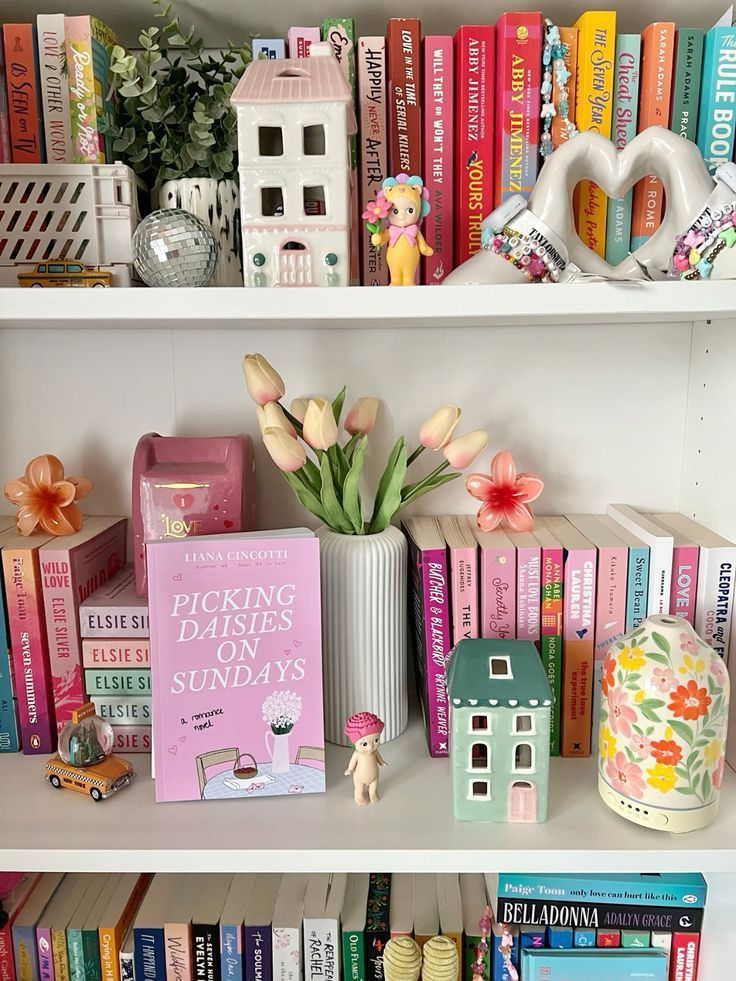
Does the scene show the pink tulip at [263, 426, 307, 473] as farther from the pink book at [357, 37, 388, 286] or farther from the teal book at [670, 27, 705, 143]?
the teal book at [670, 27, 705, 143]

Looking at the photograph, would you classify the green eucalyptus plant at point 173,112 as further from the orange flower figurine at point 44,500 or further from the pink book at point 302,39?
the orange flower figurine at point 44,500

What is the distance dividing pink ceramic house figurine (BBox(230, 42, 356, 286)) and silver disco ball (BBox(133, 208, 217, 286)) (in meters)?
0.04

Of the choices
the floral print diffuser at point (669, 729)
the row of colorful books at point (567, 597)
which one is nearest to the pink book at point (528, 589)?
the row of colorful books at point (567, 597)

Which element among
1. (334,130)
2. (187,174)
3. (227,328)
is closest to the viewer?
(334,130)

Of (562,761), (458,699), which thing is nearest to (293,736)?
(458,699)

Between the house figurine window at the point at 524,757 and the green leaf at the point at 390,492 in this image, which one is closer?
the house figurine window at the point at 524,757

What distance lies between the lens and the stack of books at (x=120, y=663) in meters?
0.77

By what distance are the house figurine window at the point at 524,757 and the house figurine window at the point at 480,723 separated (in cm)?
3

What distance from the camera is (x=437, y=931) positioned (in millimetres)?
787

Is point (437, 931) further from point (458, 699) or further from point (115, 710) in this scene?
point (115, 710)

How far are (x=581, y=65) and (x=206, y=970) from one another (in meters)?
0.98

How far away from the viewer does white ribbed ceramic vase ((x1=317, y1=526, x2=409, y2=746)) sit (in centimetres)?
77

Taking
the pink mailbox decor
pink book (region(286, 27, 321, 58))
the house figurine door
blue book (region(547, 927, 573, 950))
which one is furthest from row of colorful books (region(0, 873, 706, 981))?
pink book (region(286, 27, 321, 58))

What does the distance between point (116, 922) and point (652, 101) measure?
985mm
